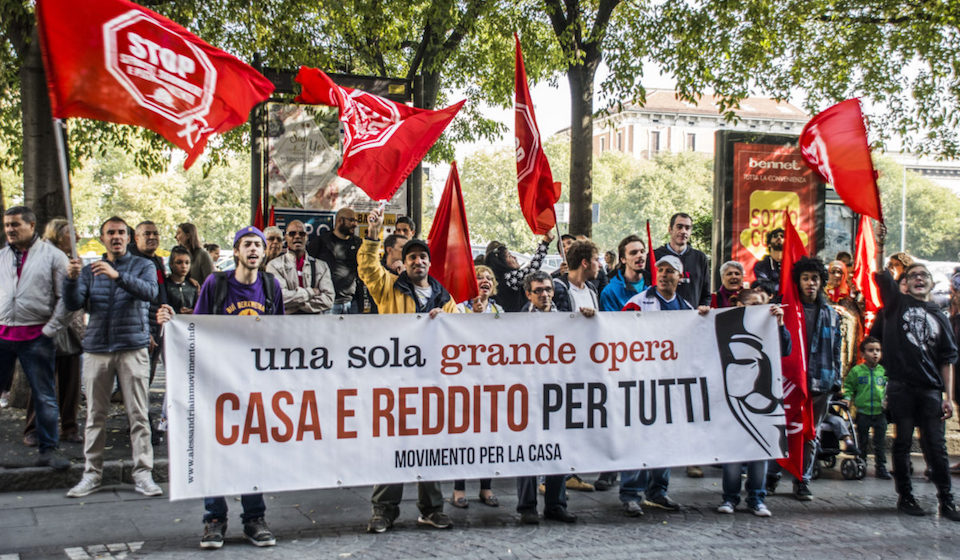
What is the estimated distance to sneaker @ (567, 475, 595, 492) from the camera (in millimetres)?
7445

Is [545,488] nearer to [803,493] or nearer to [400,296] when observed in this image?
[400,296]

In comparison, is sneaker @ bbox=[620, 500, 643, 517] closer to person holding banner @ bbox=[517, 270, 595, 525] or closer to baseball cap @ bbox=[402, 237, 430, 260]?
person holding banner @ bbox=[517, 270, 595, 525]

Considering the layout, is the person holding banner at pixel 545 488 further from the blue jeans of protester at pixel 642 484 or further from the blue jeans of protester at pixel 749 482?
the blue jeans of protester at pixel 749 482

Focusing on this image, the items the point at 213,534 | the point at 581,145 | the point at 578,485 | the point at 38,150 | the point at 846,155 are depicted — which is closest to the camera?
the point at 213,534

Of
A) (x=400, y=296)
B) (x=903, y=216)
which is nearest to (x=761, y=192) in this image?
(x=400, y=296)

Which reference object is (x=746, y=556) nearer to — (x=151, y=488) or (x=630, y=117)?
(x=151, y=488)

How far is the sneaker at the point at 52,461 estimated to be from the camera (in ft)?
23.5

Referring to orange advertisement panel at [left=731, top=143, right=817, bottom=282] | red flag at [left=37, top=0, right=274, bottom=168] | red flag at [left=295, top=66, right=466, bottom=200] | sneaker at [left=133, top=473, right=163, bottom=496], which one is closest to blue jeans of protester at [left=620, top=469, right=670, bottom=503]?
red flag at [left=295, top=66, right=466, bottom=200]

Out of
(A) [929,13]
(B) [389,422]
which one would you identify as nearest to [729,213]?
(A) [929,13]

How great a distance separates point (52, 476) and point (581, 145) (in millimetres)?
8029

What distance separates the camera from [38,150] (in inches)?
370

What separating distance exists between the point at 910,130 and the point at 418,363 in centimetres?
1261

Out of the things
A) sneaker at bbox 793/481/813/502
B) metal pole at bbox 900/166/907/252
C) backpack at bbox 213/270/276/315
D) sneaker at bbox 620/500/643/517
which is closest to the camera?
backpack at bbox 213/270/276/315

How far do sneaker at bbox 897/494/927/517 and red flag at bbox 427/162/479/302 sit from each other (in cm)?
354
